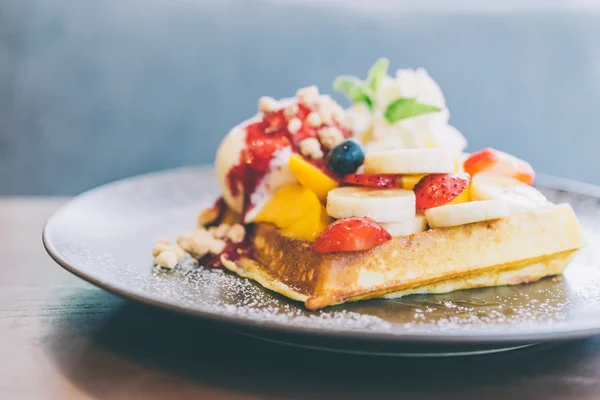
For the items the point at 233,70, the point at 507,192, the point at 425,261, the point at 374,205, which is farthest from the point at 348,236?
the point at 233,70

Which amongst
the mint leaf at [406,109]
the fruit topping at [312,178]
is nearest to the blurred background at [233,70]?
the mint leaf at [406,109]

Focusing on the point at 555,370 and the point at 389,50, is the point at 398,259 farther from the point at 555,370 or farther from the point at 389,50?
the point at 389,50

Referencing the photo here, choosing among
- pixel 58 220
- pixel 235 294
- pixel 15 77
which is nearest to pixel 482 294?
pixel 235 294

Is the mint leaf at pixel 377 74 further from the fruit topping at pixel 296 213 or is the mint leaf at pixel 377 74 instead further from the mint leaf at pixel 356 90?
the fruit topping at pixel 296 213

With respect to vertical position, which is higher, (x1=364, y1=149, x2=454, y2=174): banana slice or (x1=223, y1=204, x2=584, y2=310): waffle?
(x1=364, y1=149, x2=454, y2=174): banana slice

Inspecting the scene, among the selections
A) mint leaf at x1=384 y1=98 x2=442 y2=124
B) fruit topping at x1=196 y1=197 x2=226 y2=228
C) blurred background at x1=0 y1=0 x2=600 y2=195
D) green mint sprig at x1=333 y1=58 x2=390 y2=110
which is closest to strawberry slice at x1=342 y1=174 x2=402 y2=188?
mint leaf at x1=384 y1=98 x2=442 y2=124

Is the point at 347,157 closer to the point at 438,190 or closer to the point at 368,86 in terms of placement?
the point at 438,190

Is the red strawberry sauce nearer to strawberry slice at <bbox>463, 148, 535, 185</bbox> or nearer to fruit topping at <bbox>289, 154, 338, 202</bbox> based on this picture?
fruit topping at <bbox>289, 154, 338, 202</bbox>
